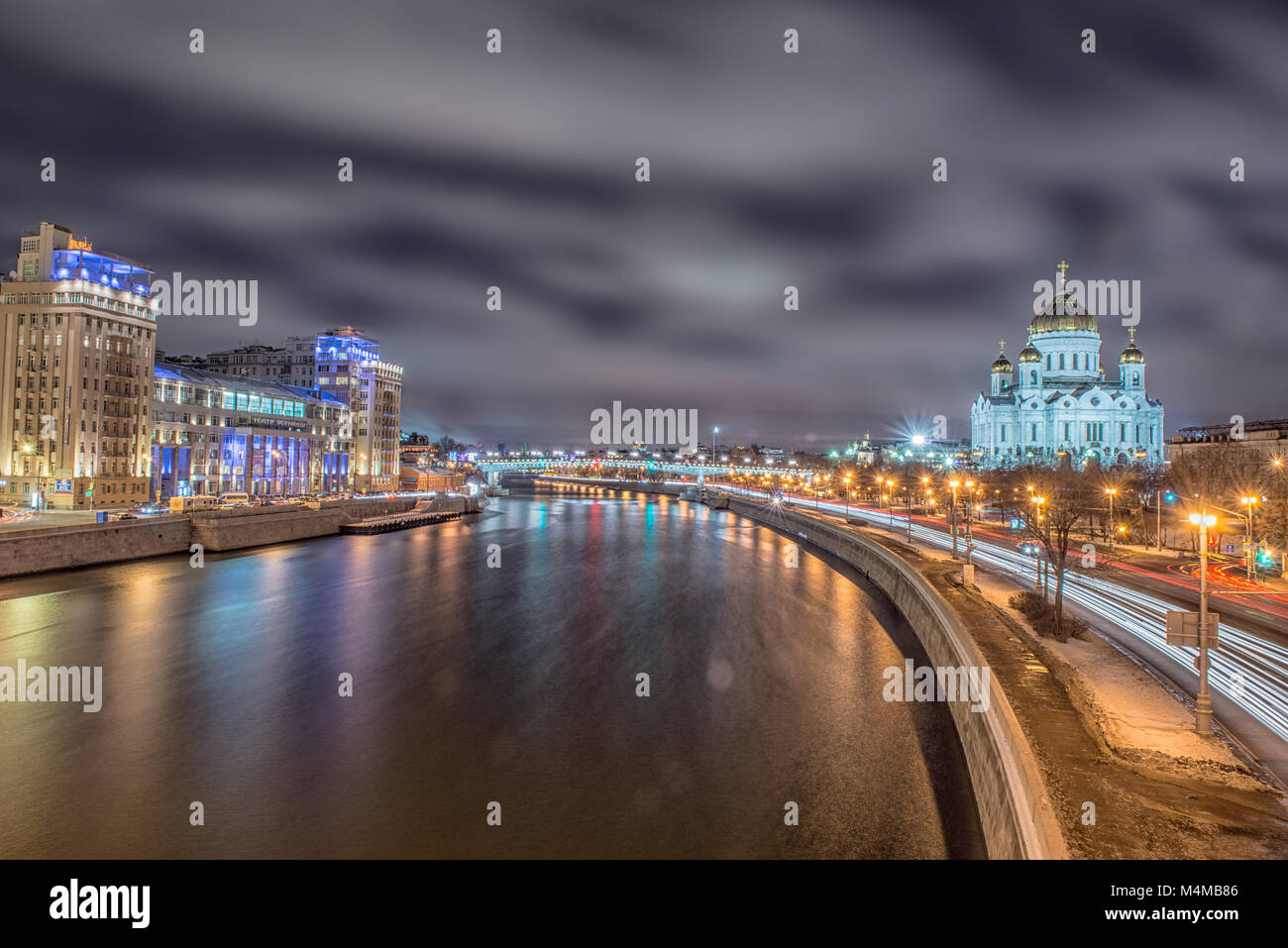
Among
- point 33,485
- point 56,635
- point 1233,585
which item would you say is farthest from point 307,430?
point 1233,585

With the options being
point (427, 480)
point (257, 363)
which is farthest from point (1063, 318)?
point (257, 363)

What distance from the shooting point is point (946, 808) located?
41.9ft

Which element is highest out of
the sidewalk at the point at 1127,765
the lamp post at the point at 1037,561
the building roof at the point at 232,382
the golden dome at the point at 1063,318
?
the golden dome at the point at 1063,318

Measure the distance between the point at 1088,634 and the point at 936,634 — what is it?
4236 mm

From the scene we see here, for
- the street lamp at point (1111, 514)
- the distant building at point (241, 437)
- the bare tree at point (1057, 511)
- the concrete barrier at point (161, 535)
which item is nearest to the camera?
the bare tree at point (1057, 511)

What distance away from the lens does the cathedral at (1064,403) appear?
89.3 m

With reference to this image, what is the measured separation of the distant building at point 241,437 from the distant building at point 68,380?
6.50 meters

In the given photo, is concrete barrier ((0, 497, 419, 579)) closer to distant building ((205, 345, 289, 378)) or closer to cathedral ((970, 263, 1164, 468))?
distant building ((205, 345, 289, 378))

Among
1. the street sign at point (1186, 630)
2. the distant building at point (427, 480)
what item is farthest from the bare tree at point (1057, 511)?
the distant building at point (427, 480)

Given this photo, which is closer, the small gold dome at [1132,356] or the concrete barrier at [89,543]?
the concrete barrier at [89,543]

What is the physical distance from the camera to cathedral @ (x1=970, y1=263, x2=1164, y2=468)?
8931cm

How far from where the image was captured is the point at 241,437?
74625 mm

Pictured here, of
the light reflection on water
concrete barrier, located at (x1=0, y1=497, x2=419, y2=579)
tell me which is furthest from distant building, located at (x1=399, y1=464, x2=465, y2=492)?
the light reflection on water

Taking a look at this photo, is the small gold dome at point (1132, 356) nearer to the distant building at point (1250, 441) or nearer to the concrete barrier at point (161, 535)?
the distant building at point (1250, 441)
